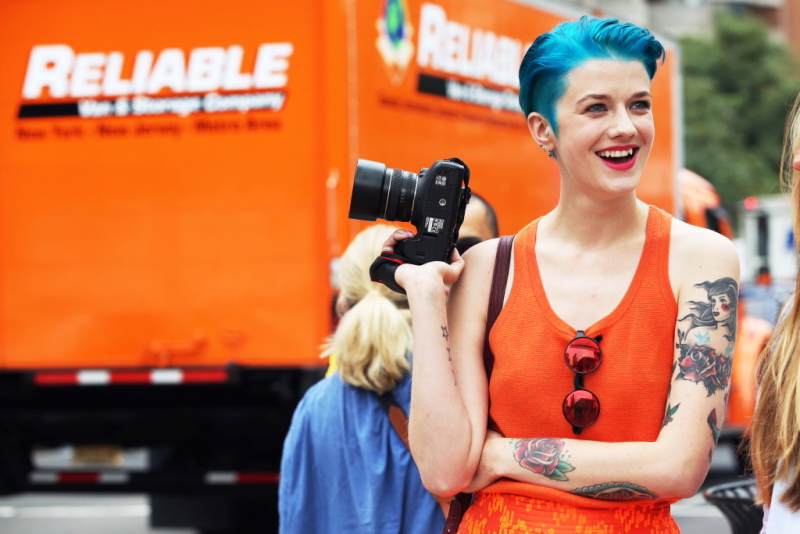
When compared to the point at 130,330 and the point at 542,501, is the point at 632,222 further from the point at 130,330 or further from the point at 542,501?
the point at 130,330

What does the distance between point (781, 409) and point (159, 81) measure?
13.1 ft

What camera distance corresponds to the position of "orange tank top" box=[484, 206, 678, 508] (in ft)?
6.03

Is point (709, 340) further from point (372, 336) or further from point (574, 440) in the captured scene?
point (372, 336)

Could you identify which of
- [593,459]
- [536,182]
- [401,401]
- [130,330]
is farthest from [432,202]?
[536,182]

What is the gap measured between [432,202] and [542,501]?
614mm

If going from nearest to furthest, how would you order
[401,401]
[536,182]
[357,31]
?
1. [401,401]
2. [357,31]
3. [536,182]

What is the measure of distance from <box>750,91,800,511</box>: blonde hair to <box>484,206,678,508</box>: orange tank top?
235 millimetres

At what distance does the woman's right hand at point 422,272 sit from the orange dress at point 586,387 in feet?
0.43

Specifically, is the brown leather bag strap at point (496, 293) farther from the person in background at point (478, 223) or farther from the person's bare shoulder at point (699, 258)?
the person in background at point (478, 223)

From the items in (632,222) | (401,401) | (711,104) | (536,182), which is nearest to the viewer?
(632,222)

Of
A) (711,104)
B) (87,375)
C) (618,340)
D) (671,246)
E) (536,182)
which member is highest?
(711,104)

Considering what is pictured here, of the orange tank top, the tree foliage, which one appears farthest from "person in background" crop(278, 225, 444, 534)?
the tree foliage

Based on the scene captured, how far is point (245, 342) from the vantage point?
5.13 m

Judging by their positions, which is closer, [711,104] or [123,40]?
[123,40]
